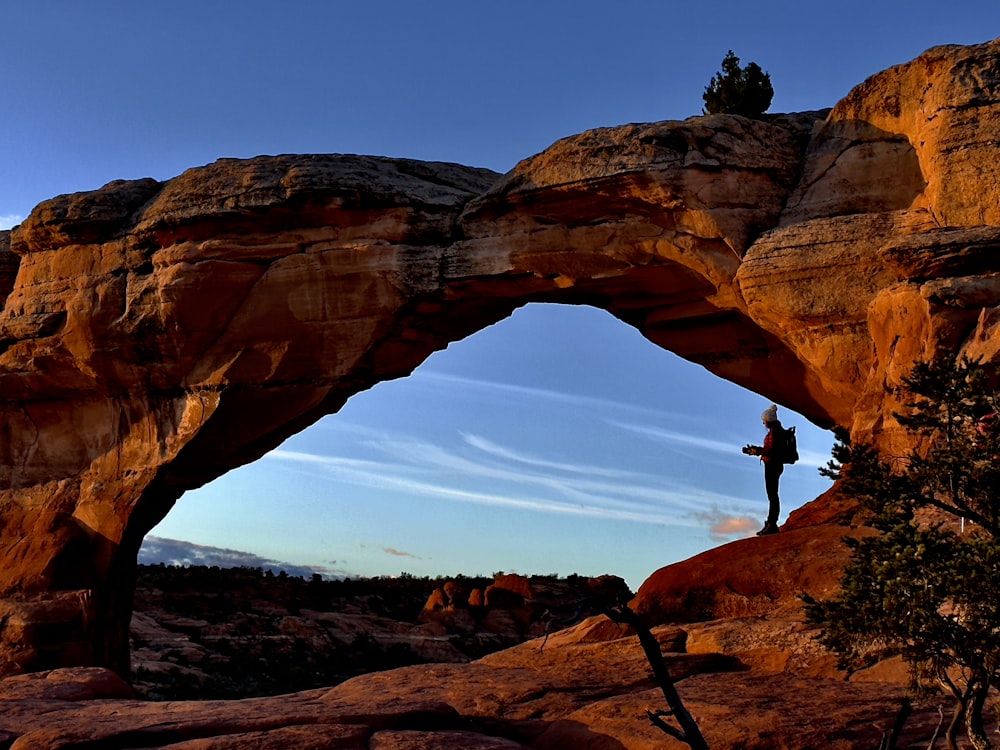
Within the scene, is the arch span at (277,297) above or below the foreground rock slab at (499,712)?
above

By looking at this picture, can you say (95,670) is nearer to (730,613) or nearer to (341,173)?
(730,613)

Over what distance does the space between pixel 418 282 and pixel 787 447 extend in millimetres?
7731

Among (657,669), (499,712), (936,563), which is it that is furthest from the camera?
(499,712)

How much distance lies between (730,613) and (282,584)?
2920 cm

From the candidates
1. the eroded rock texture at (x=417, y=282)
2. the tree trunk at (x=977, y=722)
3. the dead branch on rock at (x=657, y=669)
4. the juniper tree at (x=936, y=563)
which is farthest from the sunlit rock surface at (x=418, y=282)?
the dead branch on rock at (x=657, y=669)

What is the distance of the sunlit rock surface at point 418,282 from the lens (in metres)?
18.5

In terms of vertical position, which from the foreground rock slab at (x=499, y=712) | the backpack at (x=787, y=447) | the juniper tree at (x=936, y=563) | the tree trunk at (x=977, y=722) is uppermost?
the backpack at (x=787, y=447)

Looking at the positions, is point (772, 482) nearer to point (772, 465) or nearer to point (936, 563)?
point (772, 465)

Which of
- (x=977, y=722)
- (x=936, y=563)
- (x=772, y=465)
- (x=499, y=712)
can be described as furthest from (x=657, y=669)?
(x=772, y=465)

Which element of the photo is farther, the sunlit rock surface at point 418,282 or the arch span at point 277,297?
the arch span at point 277,297

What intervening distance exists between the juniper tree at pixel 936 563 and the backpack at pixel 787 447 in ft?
35.7

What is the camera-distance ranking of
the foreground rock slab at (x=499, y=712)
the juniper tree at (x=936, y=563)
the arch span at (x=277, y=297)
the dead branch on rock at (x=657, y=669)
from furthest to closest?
the arch span at (x=277, y=297), the foreground rock slab at (x=499, y=712), the juniper tree at (x=936, y=563), the dead branch on rock at (x=657, y=669)

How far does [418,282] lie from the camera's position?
2198 centimetres

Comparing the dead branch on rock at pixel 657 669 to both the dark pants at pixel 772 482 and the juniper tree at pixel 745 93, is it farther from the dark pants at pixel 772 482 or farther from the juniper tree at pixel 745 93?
the juniper tree at pixel 745 93
